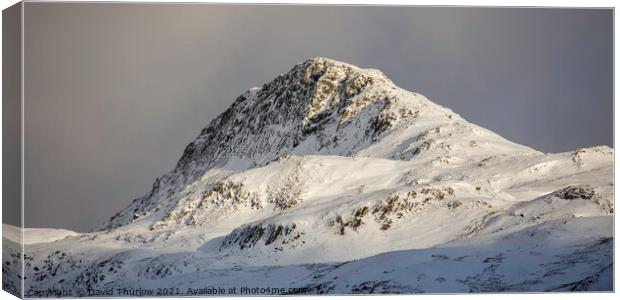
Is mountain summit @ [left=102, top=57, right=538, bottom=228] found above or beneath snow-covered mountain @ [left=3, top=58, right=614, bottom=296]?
above

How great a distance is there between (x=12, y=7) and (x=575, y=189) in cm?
3298

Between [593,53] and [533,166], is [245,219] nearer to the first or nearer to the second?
[533,166]

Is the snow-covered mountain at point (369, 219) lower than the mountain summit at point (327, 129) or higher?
lower

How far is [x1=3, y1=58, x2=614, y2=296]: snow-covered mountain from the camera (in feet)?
170

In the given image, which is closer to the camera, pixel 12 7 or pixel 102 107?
pixel 12 7

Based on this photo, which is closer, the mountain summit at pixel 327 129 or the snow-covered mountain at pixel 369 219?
the snow-covered mountain at pixel 369 219

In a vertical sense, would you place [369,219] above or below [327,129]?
below

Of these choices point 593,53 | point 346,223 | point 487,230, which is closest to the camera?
point 593,53

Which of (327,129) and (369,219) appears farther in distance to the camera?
(327,129)

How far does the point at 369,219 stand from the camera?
71.7 m

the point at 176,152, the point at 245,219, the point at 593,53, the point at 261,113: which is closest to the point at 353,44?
the point at 593,53

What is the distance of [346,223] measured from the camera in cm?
7175

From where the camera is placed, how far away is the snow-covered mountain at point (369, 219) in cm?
5194

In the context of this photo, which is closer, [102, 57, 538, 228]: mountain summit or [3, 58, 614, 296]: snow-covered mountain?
[3, 58, 614, 296]: snow-covered mountain
